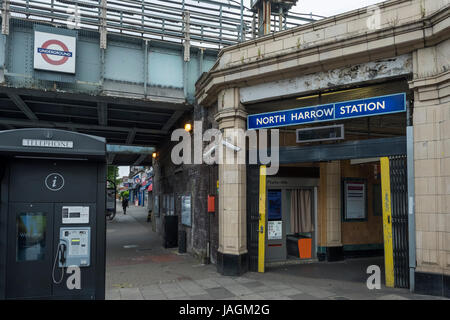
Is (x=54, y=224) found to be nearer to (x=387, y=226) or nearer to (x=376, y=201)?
(x=387, y=226)

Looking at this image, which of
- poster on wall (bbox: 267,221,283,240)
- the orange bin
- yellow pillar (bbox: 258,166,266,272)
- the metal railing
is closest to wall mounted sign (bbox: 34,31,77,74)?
the metal railing

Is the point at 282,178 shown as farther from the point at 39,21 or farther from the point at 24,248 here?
the point at 39,21

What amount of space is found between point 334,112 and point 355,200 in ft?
14.4

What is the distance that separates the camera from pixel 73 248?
18.6 feet

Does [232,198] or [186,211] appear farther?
[186,211]

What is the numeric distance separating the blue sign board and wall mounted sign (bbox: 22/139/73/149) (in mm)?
5498

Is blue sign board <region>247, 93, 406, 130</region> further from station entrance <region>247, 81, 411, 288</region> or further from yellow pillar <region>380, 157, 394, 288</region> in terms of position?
yellow pillar <region>380, 157, 394, 288</region>

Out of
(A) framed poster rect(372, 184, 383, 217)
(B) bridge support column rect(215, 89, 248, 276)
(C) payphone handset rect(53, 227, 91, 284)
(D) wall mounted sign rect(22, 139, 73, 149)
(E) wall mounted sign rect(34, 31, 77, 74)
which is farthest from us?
(A) framed poster rect(372, 184, 383, 217)

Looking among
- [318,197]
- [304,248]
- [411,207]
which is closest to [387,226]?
[411,207]

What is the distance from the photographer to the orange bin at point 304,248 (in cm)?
1101

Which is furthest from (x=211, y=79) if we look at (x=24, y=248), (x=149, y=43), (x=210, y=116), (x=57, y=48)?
(x=24, y=248)

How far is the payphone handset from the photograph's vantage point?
564 centimetres

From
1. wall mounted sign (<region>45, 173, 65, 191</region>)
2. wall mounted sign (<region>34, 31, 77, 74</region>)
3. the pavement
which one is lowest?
the pavement

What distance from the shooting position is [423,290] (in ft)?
23.1
